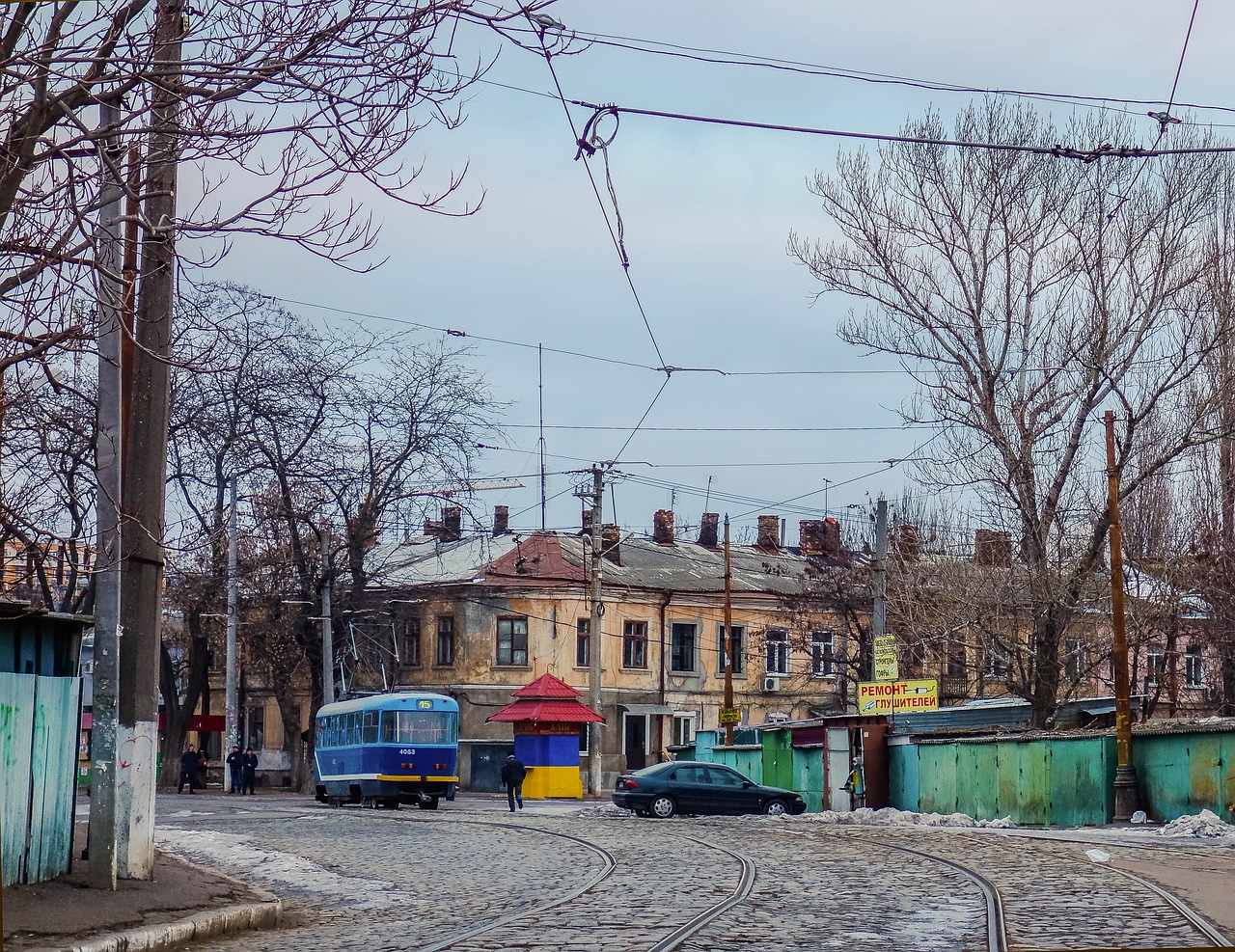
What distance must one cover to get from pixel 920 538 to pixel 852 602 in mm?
Answer: 7348

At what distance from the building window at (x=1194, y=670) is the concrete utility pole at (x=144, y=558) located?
133 feet

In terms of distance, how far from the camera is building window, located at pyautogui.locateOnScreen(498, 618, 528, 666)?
5828 cm

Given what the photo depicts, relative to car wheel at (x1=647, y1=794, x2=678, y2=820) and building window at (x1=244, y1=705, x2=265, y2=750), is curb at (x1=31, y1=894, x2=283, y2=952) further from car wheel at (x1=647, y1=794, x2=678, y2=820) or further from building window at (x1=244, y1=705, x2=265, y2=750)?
building window at (x1=244, y1=705, x2=265, y2=750)

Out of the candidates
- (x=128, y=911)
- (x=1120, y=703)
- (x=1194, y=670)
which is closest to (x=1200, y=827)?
(x=1120, y=703)

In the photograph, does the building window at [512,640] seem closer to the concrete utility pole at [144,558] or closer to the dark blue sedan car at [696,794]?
the dark blue sedan car at [696,794]

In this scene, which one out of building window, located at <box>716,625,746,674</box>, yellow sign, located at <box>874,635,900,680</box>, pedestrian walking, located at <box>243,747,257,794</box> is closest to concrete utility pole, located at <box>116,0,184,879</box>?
yellow sign, located at <box>874,635,900,680</box>

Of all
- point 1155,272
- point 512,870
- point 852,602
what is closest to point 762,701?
point 852,602

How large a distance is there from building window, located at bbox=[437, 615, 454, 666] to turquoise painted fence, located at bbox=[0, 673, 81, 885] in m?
45.3

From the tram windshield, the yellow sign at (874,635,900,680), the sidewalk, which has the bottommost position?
the sidewalk

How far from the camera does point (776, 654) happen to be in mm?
63281

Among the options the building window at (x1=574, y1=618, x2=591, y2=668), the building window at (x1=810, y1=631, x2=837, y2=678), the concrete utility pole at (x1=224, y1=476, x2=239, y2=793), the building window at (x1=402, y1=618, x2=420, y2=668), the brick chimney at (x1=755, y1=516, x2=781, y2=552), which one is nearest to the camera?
the concrete utility pole at (x1=224, y1=476, x2=239, y2=793)

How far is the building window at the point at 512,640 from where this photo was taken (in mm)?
58281

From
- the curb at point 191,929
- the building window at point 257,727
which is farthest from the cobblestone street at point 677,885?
the building window at point 257,727

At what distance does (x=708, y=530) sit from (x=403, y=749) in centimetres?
3428
